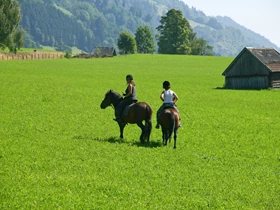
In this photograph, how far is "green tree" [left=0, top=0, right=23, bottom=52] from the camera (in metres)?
76.9

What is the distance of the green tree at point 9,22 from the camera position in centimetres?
7688

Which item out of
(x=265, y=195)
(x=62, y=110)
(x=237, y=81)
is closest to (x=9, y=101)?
(x=62, y=110)

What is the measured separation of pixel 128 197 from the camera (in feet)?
38.9

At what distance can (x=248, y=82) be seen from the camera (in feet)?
185

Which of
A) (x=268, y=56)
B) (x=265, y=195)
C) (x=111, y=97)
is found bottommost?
(x=265, y=195)

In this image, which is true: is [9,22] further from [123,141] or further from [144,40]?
[144,40]

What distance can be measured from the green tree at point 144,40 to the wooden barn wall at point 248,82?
113 metres

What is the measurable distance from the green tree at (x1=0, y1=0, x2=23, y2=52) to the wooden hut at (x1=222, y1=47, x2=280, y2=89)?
1688 inches

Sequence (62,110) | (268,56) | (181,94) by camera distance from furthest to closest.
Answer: (268,56)
(181,94)
(62,110)

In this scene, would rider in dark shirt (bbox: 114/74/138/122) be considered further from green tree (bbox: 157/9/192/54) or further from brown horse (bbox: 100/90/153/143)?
green tree (bbox: 157/9/192/54)

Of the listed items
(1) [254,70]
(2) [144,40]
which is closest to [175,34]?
(2) [144,40]

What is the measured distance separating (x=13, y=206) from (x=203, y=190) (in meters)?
5.56

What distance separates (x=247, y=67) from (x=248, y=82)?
205 centimetres

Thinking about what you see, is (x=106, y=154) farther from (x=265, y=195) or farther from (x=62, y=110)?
(x=62, y=110)
